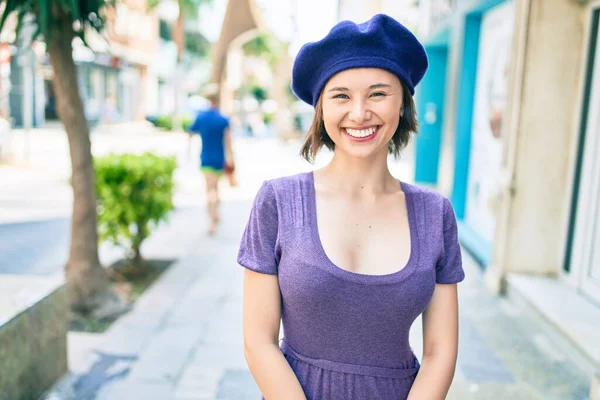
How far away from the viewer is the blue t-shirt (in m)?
7.59

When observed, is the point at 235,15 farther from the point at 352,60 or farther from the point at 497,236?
the point at 352,60

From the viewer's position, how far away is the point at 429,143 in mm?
11508

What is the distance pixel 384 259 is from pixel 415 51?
54cm

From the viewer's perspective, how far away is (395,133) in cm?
170

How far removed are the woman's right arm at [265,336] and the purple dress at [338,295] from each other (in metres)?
0.03

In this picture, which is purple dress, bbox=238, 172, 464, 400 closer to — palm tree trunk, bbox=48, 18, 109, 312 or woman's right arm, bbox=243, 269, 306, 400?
woman's right arm, bbox=243, 269, 306, 400

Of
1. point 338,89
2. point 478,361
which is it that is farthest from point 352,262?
point 478,361

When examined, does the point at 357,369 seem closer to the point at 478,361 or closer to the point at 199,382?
the point at 199,382

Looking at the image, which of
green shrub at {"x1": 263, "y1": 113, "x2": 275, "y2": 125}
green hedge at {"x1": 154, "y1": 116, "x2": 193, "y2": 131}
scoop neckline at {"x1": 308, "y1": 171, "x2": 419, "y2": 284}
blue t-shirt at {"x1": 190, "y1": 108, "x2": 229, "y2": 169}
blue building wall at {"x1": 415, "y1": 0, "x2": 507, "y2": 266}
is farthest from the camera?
green shrub at {"x1": 263, "y1": 113, "x2": 275, "y2": 125}

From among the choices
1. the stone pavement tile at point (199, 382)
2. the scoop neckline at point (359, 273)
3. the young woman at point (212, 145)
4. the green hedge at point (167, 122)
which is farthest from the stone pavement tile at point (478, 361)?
the green hedge at point (167, 122)

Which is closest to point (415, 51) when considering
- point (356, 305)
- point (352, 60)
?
point (352, 60)

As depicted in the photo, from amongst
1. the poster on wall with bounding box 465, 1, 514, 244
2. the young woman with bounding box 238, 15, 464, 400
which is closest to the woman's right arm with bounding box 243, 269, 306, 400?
the young woman with bounding box 238, 15, 464, 400

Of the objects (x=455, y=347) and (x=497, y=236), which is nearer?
(x=455, y=347)

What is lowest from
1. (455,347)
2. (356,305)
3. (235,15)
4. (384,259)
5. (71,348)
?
(71,348)
